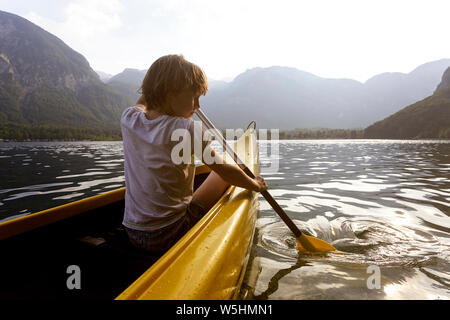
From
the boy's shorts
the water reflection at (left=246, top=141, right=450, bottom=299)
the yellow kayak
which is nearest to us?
the yellow kayak

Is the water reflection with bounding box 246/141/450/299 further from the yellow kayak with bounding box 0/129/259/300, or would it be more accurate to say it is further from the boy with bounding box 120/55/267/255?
the boy with bounding box 120/55/267/255

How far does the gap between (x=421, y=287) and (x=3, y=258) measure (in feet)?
13.5

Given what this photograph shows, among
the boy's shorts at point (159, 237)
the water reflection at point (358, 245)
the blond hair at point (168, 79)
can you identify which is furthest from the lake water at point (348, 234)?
the blond hair at point (168, 79)

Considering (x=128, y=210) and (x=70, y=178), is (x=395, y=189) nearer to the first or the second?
(x=128, y=210)

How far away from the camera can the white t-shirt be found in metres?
1.80

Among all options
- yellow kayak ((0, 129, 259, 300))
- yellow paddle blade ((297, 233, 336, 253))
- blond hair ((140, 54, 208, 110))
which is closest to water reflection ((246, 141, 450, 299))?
yellow paddle blade ((297, 233, 336, 253))

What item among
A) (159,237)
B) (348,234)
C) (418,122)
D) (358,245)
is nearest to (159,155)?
(159,237)

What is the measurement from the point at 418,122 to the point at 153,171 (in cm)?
9613

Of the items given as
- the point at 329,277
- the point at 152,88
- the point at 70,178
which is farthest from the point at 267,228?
the point at 70,178

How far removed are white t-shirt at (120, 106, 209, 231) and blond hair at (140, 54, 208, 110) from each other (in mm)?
166

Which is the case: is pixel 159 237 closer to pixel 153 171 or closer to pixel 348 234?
pixel 153 171

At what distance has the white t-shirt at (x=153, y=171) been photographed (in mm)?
1798

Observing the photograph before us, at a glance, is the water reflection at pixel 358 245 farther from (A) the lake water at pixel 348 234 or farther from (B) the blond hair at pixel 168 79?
(B) the blond hair at pixel 168 79

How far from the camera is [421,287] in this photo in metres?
2.68
